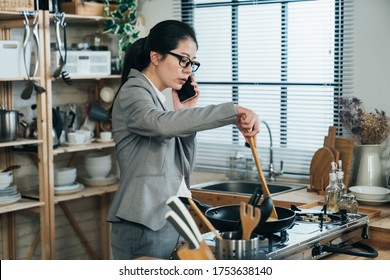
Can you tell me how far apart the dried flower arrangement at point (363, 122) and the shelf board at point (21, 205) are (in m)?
1.93

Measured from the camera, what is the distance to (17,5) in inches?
160

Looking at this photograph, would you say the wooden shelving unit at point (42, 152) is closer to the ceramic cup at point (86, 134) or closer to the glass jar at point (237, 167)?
the ceramic cup at point (86, 134)

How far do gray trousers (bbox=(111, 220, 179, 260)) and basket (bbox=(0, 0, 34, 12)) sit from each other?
A: 1.83 meters

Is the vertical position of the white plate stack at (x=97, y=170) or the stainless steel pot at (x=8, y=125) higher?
the stainless steel pot at (x=8, y=125)

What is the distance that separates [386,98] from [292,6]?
2.82 feet

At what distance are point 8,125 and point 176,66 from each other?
67.2 inches

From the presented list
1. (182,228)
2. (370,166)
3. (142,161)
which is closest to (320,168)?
(370,166)

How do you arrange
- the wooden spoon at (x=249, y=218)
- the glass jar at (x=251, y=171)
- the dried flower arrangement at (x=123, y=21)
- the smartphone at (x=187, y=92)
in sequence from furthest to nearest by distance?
the dried flower arrangement at (x=123, y=21)
the glass jar at (x=251, y=171)
the smartphone at (x=187, y=92)
the wooden spoon at (x=249, y=218)

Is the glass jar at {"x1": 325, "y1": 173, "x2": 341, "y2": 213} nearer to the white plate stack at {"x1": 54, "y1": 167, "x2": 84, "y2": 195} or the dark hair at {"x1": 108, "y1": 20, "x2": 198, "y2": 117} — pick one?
the dark hair at {"x1": 108, "y1": 20, "x2": 198, "y2": 117}

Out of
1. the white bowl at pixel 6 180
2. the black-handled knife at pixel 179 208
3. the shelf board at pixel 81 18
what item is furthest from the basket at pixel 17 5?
the black-handled knife at pixel 179 208

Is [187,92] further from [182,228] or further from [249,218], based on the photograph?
[182,228]

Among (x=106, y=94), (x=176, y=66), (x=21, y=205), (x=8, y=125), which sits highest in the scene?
(x=176, y=66)

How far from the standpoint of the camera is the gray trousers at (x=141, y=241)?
2680mm

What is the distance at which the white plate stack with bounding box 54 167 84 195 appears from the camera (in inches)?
177
